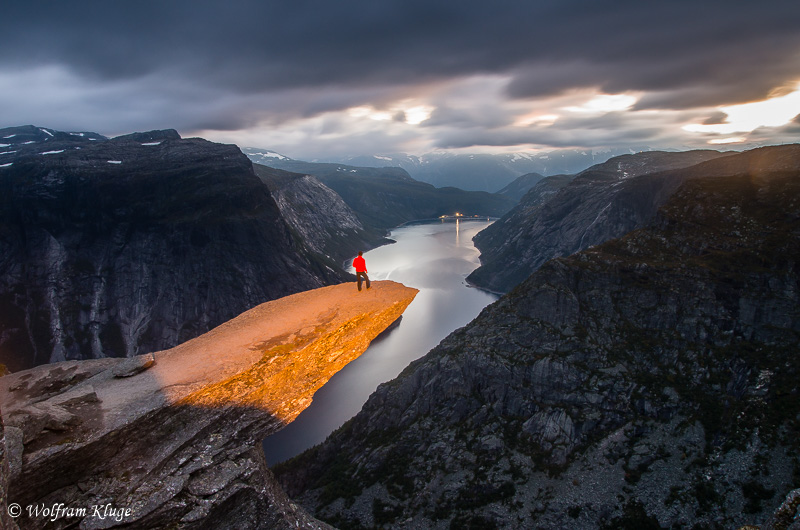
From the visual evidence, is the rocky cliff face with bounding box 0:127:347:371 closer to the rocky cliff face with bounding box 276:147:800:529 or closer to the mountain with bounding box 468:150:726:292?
the rocky cliff face with bounding box 276:147:800:529

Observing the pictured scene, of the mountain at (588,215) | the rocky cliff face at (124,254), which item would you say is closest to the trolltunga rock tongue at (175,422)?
the rocky cliff face at (124,254)

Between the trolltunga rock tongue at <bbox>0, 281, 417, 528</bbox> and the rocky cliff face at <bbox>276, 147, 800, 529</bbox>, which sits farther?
the rocky cliff face at <bbox>276, 147, 800, 529</bbox>

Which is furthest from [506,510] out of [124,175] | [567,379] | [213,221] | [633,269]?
[124,175]

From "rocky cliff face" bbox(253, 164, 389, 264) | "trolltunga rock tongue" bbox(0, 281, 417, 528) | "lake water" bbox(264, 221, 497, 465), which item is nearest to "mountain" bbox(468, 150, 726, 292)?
"lake water" bbox(264, 221, 497, 465)

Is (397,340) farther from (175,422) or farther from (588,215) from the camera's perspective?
(588,215)

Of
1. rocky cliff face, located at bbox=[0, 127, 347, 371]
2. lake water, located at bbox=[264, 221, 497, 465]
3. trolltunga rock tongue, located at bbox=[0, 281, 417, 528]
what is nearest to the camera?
trolltunga rock tongue, located at bbox=[0, 281, 417, 528]
